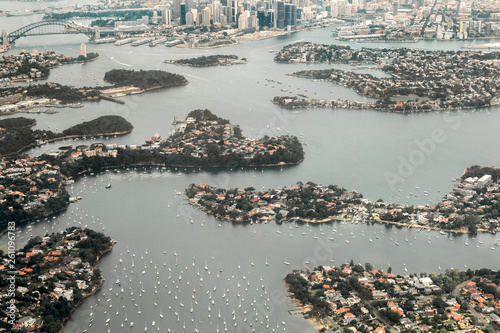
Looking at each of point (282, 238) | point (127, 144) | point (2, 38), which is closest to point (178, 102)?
point (127, 144)

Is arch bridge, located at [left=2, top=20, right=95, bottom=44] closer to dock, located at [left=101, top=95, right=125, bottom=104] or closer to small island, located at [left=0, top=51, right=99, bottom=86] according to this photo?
small island, located at [left=0, top=51, right=99, bottom=86]

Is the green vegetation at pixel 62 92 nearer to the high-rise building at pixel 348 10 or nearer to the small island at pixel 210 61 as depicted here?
the small island at pixel 210 61

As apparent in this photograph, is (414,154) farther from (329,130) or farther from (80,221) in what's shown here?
(80,221)

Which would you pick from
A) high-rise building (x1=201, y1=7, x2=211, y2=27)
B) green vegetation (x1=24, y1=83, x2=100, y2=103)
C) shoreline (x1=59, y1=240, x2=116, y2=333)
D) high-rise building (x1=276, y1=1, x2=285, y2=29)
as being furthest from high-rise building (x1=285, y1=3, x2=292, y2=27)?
shoreline (x1=59, y1=240, x2=116, y2=333)

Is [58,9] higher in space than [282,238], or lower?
higher

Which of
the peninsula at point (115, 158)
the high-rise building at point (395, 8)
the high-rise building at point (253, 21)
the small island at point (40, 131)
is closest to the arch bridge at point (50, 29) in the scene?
the high-rise building at point (253, 21)
